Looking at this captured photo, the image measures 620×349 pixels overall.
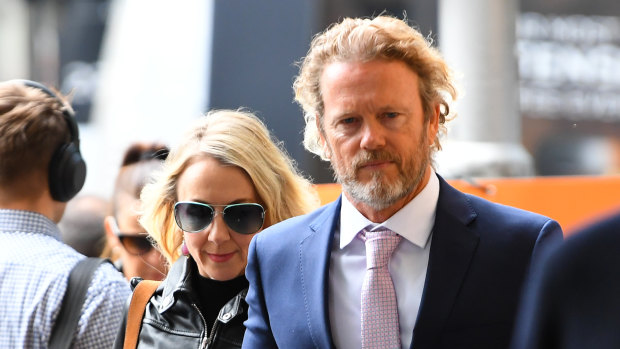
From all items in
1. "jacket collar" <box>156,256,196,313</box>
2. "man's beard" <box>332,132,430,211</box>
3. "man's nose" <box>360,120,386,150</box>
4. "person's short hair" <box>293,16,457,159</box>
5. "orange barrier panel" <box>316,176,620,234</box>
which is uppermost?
"person's short hair" <box>293,16,457,159</box>

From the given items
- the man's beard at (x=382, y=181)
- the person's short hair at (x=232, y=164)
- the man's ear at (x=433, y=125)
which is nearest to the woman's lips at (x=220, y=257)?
the person's short hair at (x=232, y=164)

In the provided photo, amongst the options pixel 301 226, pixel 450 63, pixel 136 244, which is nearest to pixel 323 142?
pixel 301 226

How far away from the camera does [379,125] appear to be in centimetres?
212

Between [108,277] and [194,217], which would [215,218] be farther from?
[108,277]

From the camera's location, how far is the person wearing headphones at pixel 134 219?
3.32m

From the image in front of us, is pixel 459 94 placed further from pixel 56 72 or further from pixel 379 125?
pixel 56 72

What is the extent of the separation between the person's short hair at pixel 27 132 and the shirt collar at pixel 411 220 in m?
1.03

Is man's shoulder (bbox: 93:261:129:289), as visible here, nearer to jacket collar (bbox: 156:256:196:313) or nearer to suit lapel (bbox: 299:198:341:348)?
jacket collar (bbox: 156:256:196:313)

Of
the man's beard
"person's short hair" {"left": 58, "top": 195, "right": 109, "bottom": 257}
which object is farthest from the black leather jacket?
"person's short hair" {"left": 58, "top": 195, "right": 109, "bottom": 257}

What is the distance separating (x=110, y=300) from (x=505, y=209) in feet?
3.76

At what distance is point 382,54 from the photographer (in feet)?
7.07

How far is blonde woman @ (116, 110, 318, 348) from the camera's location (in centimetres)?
249

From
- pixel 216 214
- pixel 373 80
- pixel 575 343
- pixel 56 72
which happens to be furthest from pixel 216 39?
pixel 575 343

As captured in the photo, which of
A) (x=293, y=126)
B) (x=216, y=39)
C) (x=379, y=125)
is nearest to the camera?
(x=379, y=125)
